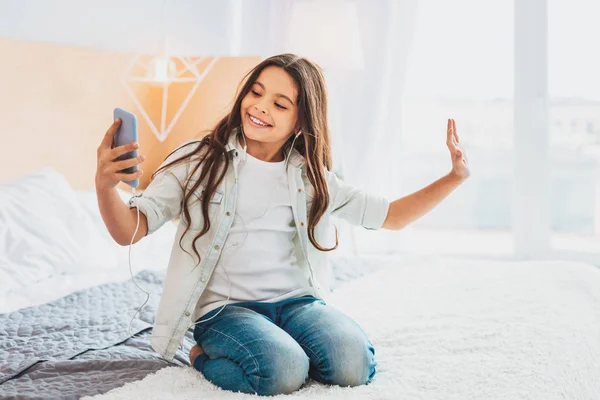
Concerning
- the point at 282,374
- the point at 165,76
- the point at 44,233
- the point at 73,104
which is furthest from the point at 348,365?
the point at 165,76

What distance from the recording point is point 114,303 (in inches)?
72.2

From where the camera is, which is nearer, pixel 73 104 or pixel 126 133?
pixel 126 133

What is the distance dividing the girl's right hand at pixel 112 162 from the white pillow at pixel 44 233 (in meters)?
0.89

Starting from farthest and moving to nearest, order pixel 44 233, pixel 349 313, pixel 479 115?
pixel 479 115 → pixel 44 233 → pixel 349 313

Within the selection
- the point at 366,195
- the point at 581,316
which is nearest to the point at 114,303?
the point at 366,195

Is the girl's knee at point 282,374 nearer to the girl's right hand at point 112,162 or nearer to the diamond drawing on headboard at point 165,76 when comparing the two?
the girl's right hand at point 112,162

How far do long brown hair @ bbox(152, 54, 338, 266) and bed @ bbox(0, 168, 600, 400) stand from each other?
32 centimetres

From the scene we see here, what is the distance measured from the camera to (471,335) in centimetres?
147

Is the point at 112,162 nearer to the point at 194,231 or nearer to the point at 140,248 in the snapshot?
the point at 194,231

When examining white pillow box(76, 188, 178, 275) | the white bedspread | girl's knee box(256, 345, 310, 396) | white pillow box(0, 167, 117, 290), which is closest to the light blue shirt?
the white bedspread

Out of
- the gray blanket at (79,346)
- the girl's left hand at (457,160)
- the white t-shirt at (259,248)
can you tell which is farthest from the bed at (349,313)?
the girl's left hand at (457,160)

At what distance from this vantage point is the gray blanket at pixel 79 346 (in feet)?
4.07

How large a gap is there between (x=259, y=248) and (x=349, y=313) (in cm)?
37

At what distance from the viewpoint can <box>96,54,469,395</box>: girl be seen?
1.26 m
